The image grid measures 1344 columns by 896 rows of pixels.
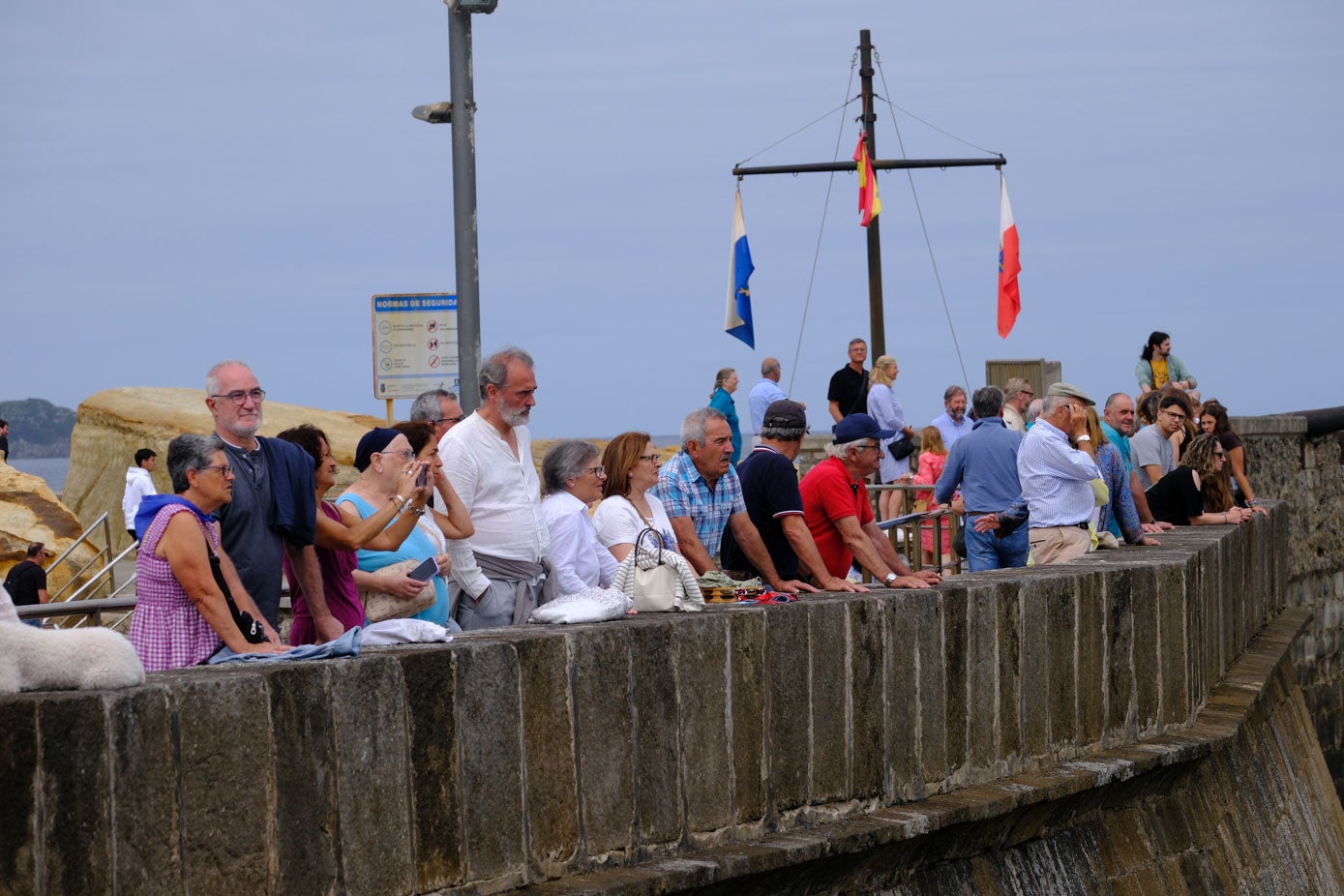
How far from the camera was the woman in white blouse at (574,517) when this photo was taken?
6.36 meters

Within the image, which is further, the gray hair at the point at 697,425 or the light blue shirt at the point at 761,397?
the light blue shirt at the point at 761,397

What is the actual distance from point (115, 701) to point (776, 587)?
11.2ft

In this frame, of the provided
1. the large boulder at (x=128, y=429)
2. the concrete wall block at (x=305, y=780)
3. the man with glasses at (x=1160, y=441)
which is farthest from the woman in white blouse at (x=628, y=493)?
the large boulder at (x=128, y=429)

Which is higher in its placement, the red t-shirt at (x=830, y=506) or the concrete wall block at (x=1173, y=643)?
the red t-shirt at (x=830, y=506)

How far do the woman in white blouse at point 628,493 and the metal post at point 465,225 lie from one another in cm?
242

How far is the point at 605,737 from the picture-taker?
4500mm

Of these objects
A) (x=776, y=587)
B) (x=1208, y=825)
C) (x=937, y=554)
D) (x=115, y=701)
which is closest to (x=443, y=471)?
(x=776, y=587)

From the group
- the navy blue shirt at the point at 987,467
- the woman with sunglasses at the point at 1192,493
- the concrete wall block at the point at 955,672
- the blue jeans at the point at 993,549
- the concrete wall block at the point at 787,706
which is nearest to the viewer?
the concrete wall block at the point at 787,706

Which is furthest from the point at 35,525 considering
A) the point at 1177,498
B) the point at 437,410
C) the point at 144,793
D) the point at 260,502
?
the point at 144,793

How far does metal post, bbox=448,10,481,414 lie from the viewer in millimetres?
9219

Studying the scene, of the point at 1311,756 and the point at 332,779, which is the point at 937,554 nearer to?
the point at 1311,756

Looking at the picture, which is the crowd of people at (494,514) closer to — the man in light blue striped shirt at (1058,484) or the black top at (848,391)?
the man in light blue striped shirt at (1058,484)

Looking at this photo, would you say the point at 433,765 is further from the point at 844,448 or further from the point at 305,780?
the point at 844,448

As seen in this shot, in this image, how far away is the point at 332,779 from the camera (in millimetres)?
3732
